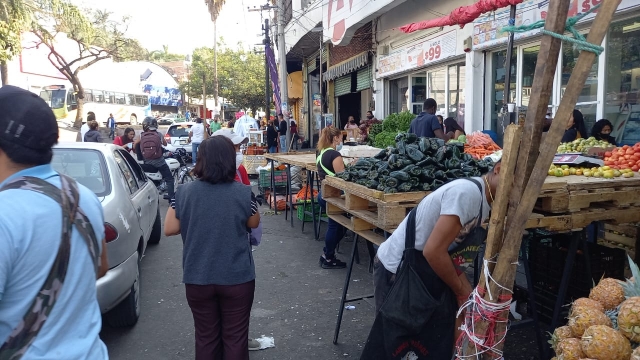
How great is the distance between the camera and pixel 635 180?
3.99m

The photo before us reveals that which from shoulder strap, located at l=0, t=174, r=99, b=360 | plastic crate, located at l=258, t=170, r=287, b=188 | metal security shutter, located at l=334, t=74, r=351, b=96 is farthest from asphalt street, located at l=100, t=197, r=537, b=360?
metal security shutter, located at l=334, t=74, r=351, b=96

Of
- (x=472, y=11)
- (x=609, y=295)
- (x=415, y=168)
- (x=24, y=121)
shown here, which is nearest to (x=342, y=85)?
(x=472, y=11)

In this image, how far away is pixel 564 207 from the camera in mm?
3652

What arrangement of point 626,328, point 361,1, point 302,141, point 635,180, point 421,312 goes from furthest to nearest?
point 302,141, point 361,1, point 635,180, point 421,312, point 626,328

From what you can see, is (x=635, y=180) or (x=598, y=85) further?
(x=598, y=85)

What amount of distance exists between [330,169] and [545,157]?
4392 mm

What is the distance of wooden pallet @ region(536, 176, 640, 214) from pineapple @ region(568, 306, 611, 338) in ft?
4.27

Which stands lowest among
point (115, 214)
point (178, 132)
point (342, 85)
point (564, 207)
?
point (115, 214)

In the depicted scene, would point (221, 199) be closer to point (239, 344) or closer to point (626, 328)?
point (239, 344)

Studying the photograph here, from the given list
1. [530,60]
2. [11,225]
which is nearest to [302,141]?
[530,60]

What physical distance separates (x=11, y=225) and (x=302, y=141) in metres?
27.9

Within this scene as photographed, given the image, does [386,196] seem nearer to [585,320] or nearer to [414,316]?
[414,316]

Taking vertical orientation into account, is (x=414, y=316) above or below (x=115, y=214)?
below

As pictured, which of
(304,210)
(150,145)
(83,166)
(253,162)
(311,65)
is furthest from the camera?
(311,65)
